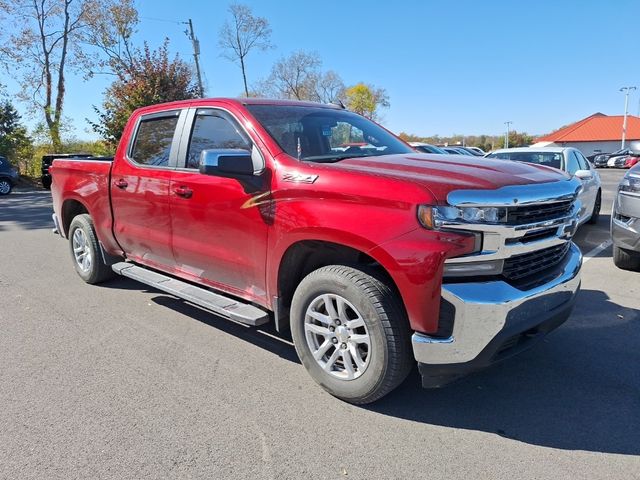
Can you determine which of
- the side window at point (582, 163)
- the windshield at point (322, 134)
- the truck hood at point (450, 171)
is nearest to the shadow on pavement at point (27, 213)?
the windshield at point (322, 134)

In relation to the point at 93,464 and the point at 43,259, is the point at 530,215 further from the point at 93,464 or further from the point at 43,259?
the point at 43,259

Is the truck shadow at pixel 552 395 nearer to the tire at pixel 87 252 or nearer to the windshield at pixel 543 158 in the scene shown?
the tire at pixel 87 252

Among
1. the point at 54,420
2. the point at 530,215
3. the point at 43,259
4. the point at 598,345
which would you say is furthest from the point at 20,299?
the point at 598,345

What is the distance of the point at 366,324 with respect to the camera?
281 centimetres

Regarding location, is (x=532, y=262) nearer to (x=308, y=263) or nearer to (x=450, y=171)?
(x=450, y=171)

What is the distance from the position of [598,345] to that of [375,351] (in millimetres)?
2214

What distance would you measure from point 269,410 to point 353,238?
47.9 inches

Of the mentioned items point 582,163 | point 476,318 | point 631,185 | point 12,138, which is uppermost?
point 12,138

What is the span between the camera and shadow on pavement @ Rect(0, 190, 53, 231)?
11008 mm

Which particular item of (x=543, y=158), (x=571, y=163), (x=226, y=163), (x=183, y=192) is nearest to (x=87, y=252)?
(x=183, y=192)

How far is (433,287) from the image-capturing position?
2521 millimetres

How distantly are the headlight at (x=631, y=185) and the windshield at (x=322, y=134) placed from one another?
300 cm

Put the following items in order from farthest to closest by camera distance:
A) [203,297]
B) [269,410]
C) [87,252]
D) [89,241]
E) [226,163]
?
1. [87,252]
2. [89,241]
3. [203,297]
4. [226,163]
5. [269,410]

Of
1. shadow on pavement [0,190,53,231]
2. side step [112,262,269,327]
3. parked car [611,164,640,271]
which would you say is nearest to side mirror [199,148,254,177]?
side step [112,262,269,327]
